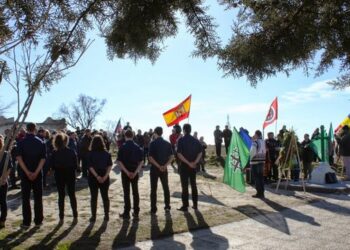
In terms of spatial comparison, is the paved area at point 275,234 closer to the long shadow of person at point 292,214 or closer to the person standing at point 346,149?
the long shadow of person at point 292,214

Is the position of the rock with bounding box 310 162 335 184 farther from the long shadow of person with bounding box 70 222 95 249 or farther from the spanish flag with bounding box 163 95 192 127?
the long shadow of person with bounding box 70 222 95 249

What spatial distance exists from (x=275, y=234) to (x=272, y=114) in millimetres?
13500

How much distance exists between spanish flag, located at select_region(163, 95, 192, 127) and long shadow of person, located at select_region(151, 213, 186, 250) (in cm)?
1040

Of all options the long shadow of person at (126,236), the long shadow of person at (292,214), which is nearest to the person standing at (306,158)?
the long shadow of person at (292,214)

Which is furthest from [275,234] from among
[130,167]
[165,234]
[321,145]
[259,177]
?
[321,145]

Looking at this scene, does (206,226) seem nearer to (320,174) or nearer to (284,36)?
(284,36)

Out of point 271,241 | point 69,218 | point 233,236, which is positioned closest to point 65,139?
point 69,218

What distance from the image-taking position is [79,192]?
14797mm

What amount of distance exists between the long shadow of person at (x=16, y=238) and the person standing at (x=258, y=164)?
6916 millimetres

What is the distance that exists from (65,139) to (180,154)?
290cm

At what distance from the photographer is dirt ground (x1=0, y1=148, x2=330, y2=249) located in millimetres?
7911

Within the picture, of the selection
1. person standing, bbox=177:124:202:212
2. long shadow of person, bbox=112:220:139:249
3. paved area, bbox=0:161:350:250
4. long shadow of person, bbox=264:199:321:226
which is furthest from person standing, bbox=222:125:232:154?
long shadow of person, bbox=112:220:139:249

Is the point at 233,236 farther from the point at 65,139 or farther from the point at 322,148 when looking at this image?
the point at 322,148

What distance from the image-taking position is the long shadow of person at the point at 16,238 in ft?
25.0
